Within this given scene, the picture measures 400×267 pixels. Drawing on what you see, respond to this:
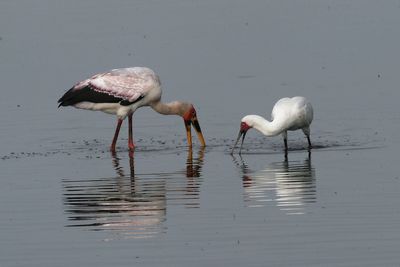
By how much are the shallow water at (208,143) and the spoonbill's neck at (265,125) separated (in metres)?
0.38

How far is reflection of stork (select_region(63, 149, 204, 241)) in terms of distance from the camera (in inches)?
558

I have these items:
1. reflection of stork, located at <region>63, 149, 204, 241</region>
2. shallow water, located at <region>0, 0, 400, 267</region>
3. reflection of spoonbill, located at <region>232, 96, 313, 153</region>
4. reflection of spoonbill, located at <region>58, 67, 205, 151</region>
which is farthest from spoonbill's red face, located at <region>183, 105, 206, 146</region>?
reflection of stork, located at <region>63, 149, 204, 241</region>

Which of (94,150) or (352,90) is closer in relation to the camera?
(94,150)

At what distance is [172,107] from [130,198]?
5.22 meters

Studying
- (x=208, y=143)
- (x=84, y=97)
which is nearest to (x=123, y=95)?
(x=84, y=97)

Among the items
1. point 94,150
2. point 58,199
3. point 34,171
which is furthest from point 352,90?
point 58,199

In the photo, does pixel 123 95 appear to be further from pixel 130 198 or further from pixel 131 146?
pixel 130 198

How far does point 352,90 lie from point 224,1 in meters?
12.2

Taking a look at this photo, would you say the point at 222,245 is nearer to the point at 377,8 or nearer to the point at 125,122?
the point at 125,122

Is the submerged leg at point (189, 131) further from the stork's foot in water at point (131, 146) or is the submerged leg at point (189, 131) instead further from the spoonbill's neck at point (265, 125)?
the spoonbill's neck at point (265, 125)

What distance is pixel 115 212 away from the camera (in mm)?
14883

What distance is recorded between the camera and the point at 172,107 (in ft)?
68.6

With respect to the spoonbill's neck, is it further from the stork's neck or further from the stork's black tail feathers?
the stork's black tail feathers

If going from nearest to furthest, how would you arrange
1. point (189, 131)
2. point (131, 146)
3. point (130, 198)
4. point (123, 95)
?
1. point (130, 198)
2. point (131, 146)
3. point (189, 131)
4. point (123, 95)
